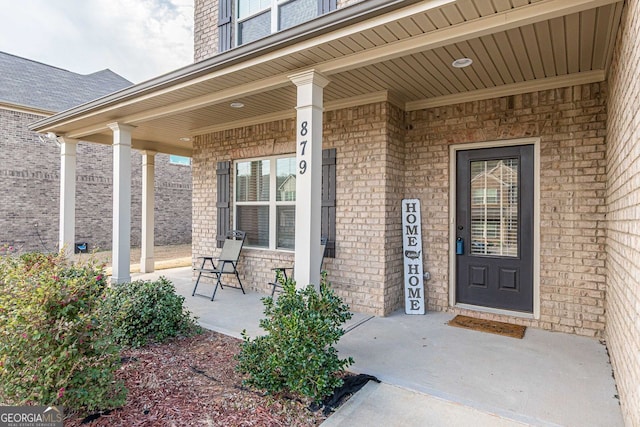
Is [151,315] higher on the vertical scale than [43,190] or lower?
lower

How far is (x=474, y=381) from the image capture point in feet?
8.61

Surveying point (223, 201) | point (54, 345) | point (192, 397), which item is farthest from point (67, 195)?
point (192, 397)

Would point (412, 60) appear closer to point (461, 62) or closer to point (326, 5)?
point (461, 62)

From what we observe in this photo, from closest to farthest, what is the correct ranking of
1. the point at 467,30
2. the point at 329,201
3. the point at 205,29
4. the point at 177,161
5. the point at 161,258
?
1. the point at 467,30
2. the point at 329,201
3. the point at 205,29
4. the point at 161,258
5. the point at 177,161

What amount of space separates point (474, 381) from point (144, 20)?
16.2 meters

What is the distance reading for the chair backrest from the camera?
17.9 feet

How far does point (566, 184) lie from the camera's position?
12.0 feet

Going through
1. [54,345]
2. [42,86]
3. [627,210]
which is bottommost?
[54,345]


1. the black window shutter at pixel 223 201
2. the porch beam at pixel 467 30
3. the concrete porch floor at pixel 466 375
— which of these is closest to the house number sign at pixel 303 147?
the porch beam at pixel 467 30

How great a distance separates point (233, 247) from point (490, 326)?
3656 millimetres

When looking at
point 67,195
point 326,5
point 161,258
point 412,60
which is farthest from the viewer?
point 161,258

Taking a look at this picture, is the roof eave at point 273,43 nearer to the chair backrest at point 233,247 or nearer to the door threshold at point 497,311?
the chair backrest at point 233,247

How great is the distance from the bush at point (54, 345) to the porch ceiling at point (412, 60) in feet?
7.70

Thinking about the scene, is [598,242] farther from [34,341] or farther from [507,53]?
[34,341]
